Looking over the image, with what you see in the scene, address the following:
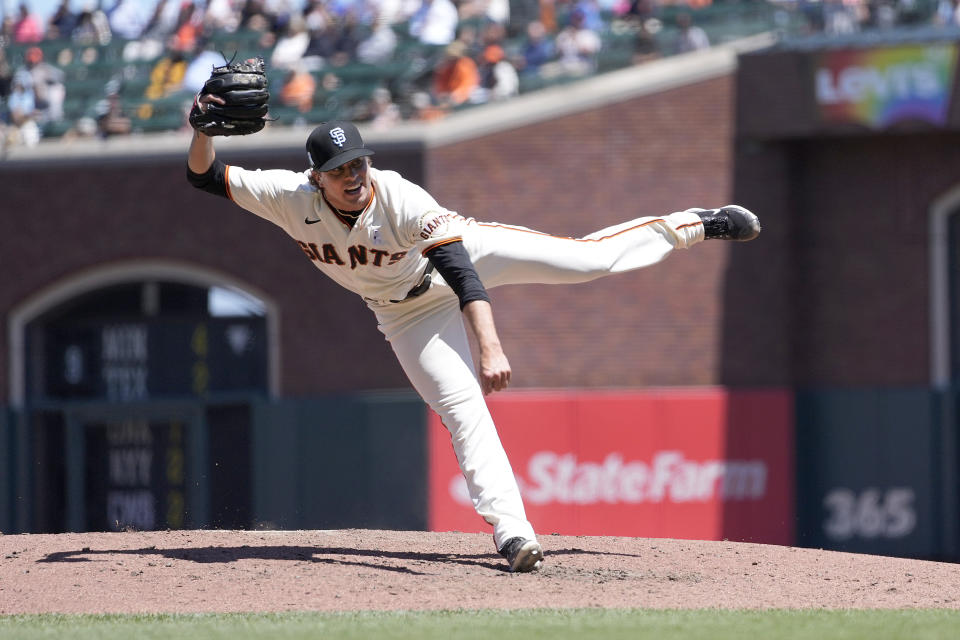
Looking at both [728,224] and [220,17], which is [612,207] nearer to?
[220,17]

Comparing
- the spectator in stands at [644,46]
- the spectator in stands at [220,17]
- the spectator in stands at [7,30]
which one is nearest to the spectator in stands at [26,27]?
the spectator in stands at [7,30]

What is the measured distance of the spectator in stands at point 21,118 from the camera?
1520 cm

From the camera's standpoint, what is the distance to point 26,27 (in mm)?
17547

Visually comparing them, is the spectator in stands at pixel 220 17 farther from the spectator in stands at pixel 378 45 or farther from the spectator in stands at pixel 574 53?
the spectator in stands at pixel 574 53

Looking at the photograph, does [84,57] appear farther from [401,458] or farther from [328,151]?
[328,151]

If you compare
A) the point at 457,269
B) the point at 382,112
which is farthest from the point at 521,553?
the point at 382,112

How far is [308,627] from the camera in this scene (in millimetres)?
5320

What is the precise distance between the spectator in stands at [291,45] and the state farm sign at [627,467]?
14.3ft

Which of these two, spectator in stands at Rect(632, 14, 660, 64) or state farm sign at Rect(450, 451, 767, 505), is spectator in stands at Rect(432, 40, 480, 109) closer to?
spectator in stands at Rect(632, 14, 660, 64)

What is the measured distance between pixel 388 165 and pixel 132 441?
4.01m

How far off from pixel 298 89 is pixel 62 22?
4.17 meters

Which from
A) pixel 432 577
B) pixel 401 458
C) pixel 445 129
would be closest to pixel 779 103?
pixel 445 129

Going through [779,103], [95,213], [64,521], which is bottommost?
[64,521]

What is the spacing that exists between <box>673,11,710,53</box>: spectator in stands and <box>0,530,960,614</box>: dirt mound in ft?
26.9
